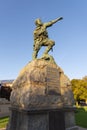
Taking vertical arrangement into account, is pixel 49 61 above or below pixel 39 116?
above

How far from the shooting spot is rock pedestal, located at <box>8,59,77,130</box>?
741 centimetres

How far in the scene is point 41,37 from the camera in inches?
366

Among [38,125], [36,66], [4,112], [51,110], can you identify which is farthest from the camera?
[4,112]

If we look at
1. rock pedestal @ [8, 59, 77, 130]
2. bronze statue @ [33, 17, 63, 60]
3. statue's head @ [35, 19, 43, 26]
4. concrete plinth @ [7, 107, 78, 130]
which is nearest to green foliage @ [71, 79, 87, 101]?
rock pedestal @ [8, 59, 77, 130]

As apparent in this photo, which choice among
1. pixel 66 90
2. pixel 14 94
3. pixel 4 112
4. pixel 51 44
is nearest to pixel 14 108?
pixel 14 94

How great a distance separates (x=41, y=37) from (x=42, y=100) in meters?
3.41

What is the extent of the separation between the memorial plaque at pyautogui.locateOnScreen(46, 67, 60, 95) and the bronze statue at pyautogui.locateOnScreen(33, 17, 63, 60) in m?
1.11

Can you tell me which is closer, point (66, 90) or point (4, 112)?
point (66, 90)

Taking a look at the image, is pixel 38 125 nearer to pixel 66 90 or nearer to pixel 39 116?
pixel 39 116

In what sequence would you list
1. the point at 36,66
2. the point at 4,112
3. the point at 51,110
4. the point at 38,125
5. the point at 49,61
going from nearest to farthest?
1. the point at 38,125
2. the point at 51,110
3. the point at 36,66
4. the point at 49,61
5. the point at 4,112

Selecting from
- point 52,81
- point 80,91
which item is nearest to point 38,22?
point 52,81

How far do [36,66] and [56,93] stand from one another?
5.34 feet

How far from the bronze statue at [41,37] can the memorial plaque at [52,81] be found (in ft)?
3.66

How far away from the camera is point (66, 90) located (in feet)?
29.4
